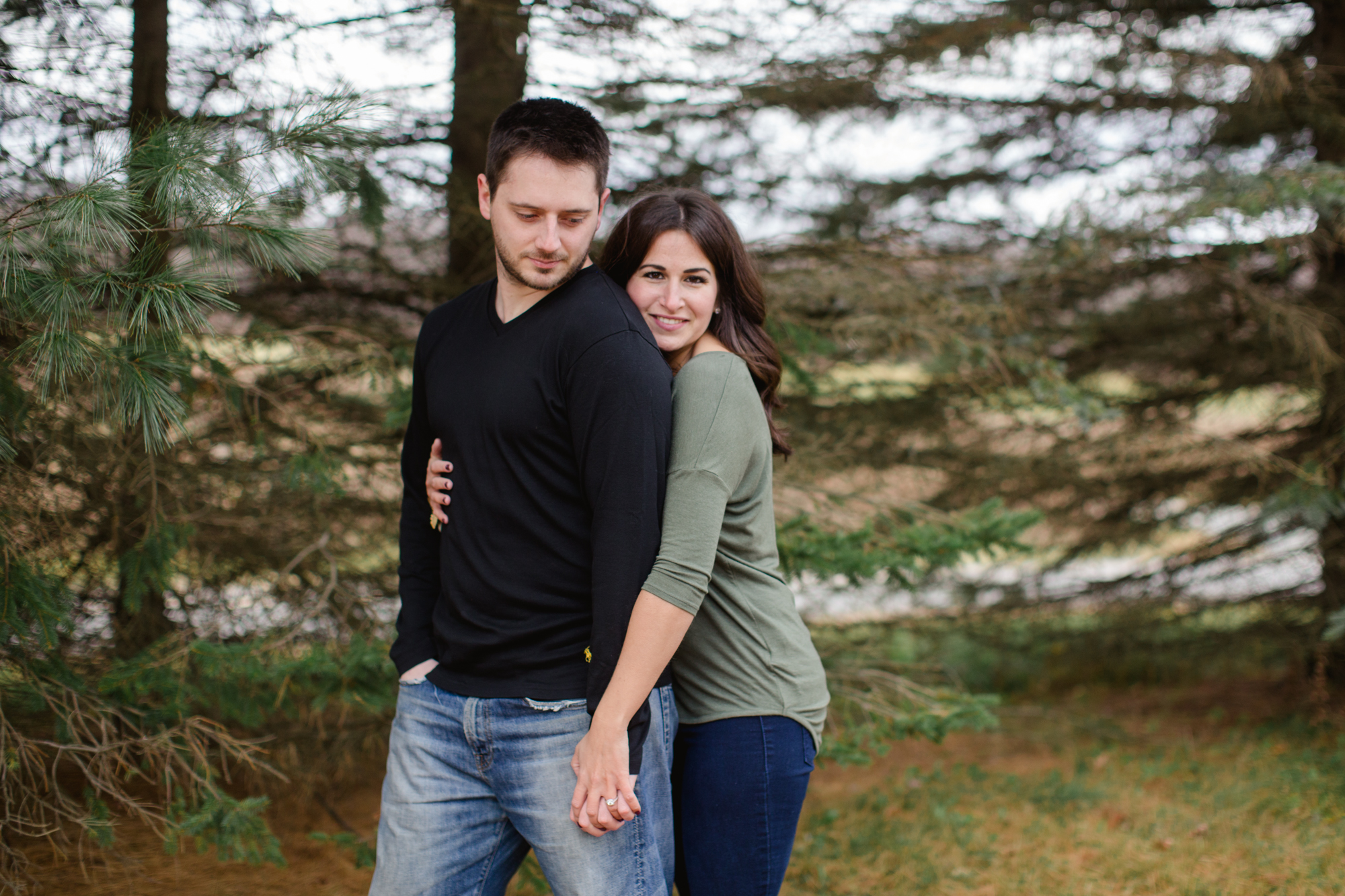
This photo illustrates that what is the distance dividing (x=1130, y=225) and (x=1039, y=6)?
5.04 feet

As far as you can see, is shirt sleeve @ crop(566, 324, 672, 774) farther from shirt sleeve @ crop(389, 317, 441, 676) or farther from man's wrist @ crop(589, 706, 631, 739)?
shirt sleeve @ crop(389, 317, 441, 676)

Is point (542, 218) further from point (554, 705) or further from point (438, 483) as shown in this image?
point (554, 705)

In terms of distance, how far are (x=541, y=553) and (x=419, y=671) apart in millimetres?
424

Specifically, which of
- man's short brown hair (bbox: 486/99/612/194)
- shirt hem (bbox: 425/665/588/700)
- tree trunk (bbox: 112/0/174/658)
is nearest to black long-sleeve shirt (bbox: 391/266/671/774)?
shirt hem (bbox: 425/665/588/700)

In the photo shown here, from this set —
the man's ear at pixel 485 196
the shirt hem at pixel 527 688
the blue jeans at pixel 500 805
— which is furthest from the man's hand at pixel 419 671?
the man's ear at pixel 485 196

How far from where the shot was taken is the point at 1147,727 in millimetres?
5590

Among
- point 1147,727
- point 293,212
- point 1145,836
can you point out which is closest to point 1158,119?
point 1147,727

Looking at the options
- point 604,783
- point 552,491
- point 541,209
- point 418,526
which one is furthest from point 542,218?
point 604,783

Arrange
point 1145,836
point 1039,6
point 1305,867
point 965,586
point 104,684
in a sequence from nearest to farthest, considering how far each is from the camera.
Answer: point 104,684 → point 1305,867 → point 1145,836 → point 1039,6 → point 965,586

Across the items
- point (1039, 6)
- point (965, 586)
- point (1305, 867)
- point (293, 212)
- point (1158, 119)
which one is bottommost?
point (1305, 867)

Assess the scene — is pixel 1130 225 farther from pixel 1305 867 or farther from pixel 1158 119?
pixel 1305 867

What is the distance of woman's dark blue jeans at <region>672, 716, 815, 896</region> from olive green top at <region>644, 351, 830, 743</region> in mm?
34

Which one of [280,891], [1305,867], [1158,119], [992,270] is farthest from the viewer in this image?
[1158,119]

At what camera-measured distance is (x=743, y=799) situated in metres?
1.68
